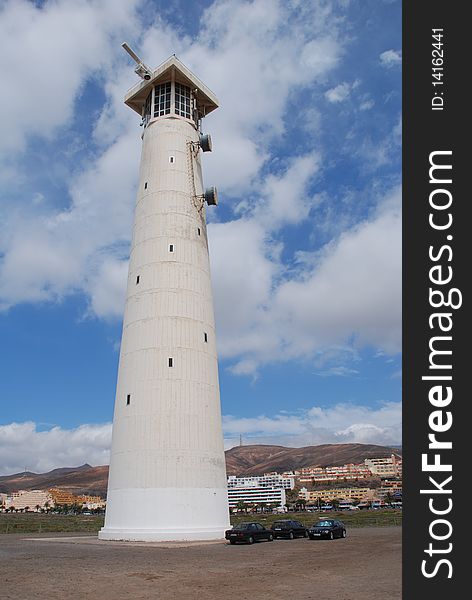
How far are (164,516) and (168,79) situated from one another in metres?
30.4

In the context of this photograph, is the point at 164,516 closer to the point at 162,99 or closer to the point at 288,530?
the point at 288,530

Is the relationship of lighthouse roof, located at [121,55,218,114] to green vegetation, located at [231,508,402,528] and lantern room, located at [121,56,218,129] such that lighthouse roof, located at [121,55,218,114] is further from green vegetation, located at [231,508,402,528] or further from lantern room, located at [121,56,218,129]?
green vegetation, located at [231,508,402,528]

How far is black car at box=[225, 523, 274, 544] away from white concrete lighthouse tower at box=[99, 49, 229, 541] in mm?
2178

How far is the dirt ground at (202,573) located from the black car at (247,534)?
107 inches

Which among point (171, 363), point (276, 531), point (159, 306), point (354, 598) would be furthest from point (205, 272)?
point (354, 598)

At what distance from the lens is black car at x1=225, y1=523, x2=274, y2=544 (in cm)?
3156

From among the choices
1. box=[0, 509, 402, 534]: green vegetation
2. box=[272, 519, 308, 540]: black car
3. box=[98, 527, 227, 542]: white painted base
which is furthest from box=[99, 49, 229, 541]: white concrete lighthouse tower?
box=[0, 509, 402, 534]: green vegetation

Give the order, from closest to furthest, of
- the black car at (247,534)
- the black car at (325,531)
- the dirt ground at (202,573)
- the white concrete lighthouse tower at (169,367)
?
the dirt ground at (202,573) → the black car at (247,534) → the white concrete lighthouse tower at (169,367) → the black car at (325,531)

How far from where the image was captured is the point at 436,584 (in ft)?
40.5

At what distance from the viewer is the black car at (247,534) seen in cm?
3156

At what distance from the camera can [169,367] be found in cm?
3562

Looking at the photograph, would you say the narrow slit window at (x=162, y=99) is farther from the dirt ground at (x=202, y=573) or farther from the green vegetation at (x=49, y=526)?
the green vegetation at (x=49, y=526)

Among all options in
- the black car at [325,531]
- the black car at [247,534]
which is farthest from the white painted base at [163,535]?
the black car at [325,531]

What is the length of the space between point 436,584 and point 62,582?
10830mm
